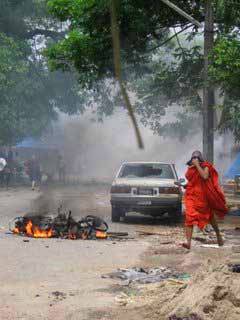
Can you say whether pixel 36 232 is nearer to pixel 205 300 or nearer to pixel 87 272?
pixel 87 272

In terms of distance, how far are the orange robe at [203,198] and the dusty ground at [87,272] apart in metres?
0.60

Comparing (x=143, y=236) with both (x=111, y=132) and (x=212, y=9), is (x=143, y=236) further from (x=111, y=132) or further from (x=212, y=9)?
(x=111, y=132)

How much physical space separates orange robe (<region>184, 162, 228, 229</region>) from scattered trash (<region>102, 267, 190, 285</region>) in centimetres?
237

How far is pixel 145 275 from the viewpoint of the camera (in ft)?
25.9

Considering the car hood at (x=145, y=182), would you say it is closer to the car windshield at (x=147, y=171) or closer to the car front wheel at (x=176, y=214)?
the car windshield at (x=147, y=171)

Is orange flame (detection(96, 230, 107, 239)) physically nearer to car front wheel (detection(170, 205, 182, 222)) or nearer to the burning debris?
the burning debris

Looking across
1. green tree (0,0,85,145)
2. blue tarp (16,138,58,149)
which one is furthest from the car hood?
blue tarp (16,138,58,149)

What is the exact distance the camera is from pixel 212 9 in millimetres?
15125

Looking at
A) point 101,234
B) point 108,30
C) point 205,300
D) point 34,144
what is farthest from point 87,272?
point 34,144

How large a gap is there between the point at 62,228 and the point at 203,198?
2956mm

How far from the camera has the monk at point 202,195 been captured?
10609mm

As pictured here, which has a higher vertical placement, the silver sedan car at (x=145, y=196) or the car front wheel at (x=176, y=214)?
the silver sedan car at (x=145, y=196)

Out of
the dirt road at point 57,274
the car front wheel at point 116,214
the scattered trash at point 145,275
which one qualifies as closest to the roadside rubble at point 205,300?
the dirt road at point 57,274

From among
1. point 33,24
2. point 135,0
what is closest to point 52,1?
point 135,0
